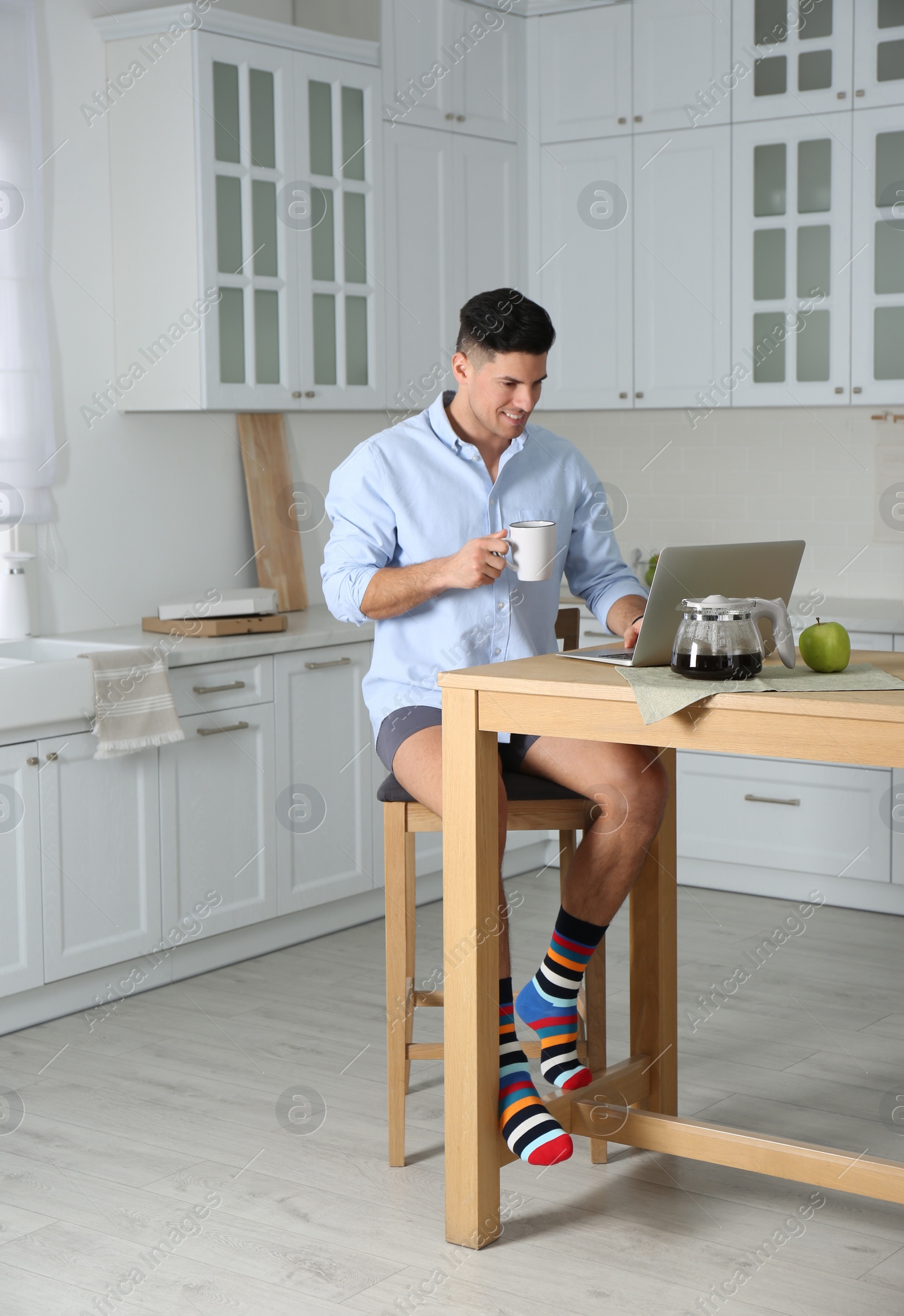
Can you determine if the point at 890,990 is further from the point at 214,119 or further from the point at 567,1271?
the point at 214,119

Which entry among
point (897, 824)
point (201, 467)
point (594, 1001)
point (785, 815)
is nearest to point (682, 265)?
point (201, 467)

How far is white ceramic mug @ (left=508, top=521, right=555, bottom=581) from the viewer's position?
94.3 inches

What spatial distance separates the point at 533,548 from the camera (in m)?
2.40

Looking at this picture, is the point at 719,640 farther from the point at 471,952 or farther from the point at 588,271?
the point at 588,271

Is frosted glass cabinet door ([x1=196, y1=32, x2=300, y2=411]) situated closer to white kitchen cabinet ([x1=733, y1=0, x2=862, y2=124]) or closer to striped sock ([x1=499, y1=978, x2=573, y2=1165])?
white kitchen cabinet ([x1=733, y1=0, x2=862, y2=124])

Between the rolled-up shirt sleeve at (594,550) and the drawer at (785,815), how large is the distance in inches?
68.0

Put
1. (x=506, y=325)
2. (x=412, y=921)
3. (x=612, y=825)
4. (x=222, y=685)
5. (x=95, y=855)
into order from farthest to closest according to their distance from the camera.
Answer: (x=222, y=685)
(x=95, y=855)
(x=412, y=921)
(x=506, y=325)
(x=612, y=825)

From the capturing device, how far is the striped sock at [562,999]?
2531 millimetres

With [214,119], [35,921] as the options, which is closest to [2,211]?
[214,119]

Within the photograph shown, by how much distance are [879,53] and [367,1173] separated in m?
3.50

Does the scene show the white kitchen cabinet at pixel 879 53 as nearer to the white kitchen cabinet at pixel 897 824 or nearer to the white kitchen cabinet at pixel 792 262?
the white kitchen cabinet at pixel 792 262

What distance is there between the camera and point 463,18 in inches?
194

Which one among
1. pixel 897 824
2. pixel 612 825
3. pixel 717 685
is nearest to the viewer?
pixel 717 685

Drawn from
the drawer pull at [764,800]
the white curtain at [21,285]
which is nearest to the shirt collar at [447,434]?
the white curtain at [21,285]
